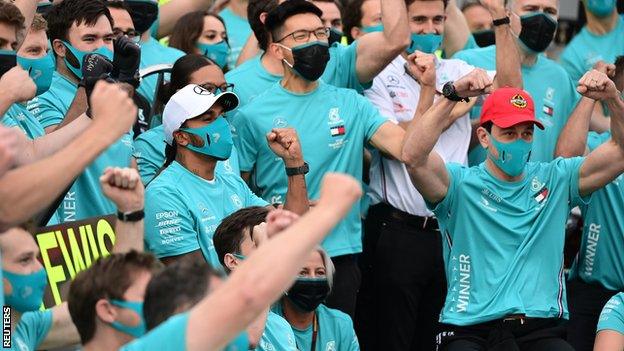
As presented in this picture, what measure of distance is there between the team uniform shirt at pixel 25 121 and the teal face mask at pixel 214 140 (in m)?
0.76

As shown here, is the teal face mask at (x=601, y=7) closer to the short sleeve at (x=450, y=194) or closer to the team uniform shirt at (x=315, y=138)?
the team uniform shirt at (x=315, y=138)

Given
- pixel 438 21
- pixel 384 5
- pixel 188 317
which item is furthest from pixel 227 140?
pixel 188 317

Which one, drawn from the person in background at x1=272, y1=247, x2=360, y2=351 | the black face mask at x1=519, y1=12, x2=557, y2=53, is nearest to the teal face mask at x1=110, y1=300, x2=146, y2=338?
the person in background at x1=272, y1=247, x2=360, y2=351

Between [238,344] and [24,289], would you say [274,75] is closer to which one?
[24,289]

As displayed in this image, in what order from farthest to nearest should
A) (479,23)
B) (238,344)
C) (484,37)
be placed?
(479,23), (484,37), (238,344)

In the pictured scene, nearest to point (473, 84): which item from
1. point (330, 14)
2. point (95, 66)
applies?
point (95, 66)

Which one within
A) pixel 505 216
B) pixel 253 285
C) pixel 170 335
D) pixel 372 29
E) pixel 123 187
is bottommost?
pixel 505 216

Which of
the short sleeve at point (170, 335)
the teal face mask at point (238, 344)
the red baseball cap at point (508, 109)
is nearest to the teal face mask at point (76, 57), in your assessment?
the red baseball cap at point (508, 109)

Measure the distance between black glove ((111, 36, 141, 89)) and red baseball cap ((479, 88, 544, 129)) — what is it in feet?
6.92

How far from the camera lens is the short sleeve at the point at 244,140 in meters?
8.25

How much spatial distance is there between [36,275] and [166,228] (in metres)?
1.74

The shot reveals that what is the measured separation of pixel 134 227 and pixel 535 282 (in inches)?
120

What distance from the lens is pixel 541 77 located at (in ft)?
30.1

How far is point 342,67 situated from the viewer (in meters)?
8.85
